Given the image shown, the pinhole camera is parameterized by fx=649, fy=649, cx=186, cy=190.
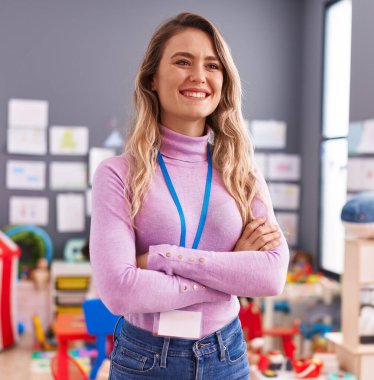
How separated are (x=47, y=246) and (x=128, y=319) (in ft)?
12.5

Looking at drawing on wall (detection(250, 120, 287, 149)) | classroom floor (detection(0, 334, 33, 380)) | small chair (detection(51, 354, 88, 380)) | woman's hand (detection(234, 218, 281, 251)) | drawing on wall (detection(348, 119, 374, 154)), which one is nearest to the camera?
woman's hand (detection(234, 218, 281, 251))

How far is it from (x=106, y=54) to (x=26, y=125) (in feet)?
2.84

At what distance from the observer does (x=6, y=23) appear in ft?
16.9

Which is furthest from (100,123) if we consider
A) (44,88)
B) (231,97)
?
(231,97)

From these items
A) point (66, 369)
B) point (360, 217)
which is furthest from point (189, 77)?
point (360, 217)

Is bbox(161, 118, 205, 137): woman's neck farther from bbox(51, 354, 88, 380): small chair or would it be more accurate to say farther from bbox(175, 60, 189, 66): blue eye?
bbox(51, 354, 88, 380): small chair

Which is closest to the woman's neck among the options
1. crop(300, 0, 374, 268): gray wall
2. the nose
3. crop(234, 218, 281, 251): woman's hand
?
the nose

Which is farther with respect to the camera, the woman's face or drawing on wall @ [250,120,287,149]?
drawing on wall @ [250,120,287,149]

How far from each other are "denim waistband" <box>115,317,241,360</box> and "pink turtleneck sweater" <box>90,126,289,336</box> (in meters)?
0.02

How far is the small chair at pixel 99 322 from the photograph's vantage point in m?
2.96

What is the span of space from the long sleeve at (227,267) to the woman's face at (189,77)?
0.33m

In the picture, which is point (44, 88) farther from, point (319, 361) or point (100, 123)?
point (319, 361)

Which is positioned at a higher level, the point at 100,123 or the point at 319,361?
the point at 100,123

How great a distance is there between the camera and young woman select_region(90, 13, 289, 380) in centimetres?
142
